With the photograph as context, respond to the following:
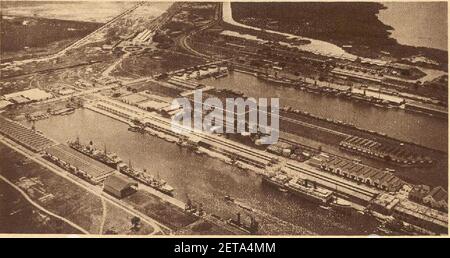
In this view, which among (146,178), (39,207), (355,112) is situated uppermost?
(355,112)

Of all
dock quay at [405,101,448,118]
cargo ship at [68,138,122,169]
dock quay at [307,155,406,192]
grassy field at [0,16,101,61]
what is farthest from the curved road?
dock quay at [405,101,448,118]

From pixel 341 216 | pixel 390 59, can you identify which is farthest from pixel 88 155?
pixel 390 59

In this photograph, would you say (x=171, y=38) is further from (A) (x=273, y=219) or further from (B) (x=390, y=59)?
(A) (x=273, y=219)

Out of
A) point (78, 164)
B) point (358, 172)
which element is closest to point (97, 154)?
point (78, 164)

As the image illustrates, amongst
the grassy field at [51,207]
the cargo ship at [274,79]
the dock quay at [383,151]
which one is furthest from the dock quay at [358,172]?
the cargo ship at [274,79]

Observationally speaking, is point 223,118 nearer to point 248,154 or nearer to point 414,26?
point 248,154

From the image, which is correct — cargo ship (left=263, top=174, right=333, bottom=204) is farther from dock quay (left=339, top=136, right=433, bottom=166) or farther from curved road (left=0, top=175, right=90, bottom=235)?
curved road (left=0, top=175, right=90, bottom=235)
